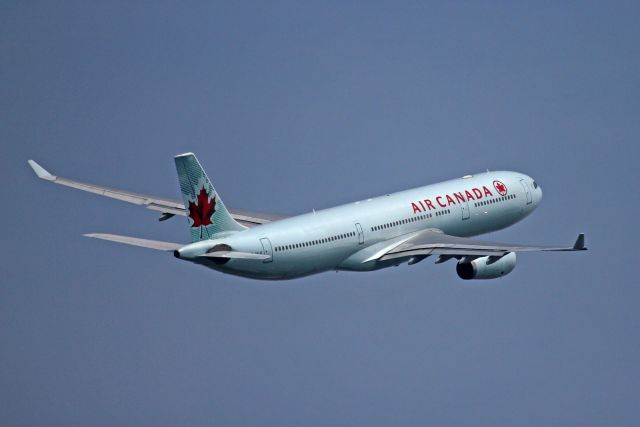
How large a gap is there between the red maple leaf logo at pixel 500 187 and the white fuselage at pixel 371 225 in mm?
79

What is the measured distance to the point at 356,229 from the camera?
339ft

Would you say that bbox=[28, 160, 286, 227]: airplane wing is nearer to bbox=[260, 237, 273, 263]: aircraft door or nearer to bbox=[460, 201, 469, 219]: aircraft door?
bbox=[460, 201, 469, 219]: aircraft door

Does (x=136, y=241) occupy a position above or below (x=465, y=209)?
below

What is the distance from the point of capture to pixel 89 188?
112188 mm

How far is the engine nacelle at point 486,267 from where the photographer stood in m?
105

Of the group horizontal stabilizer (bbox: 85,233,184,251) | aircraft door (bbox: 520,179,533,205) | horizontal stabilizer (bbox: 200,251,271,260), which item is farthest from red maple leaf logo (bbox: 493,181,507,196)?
horizontal stabilizer (bbox: 85,233,184,251)

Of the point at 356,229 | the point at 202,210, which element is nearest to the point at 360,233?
the point at 356,229

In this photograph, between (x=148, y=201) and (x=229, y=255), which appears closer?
(x=229, y=255)

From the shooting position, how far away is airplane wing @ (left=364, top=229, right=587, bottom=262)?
330 ft

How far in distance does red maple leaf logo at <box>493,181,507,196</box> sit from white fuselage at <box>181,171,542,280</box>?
8 centimetres

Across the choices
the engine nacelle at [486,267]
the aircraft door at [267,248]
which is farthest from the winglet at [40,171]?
the engine nacelle at [486,267]

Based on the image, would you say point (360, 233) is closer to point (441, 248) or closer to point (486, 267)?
point (441, 248)

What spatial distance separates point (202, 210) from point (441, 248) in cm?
1744

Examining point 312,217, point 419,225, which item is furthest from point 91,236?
Result: point 419,225
